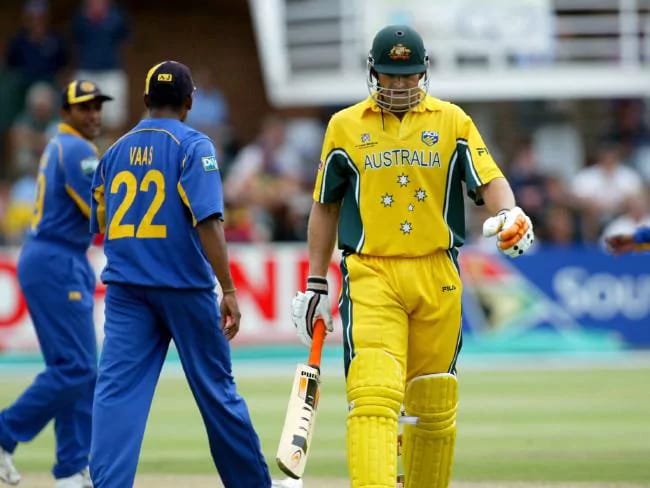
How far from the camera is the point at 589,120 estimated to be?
20984mm

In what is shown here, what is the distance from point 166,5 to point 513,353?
9.23 m

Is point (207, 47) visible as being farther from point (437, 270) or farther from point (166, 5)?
point (437, 270)

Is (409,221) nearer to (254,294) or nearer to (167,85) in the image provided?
(167,85)

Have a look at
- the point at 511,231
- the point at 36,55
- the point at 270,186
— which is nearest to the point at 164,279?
the point at 511,231

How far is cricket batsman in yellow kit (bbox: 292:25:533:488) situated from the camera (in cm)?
654

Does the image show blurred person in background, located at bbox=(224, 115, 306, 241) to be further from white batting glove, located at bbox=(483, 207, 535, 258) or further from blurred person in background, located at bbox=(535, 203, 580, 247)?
white batting glove, located at bbox=(483, 207, 535, 258)

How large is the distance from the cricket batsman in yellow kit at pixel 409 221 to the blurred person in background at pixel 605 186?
1123 cm

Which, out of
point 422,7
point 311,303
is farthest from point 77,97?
point 422,7

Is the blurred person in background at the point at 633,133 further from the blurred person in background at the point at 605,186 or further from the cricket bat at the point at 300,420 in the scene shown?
the cricket bat at the point at 300,420

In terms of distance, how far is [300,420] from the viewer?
6473 mm

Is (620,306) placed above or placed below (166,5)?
below

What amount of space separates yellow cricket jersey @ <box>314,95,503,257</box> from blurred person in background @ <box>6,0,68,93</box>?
1414 centimetres

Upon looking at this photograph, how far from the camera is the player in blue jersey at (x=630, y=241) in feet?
26.9

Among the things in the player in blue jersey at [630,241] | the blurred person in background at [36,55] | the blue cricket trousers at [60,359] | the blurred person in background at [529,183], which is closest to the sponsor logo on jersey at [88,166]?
the blue cricket trousers at [60,359]
